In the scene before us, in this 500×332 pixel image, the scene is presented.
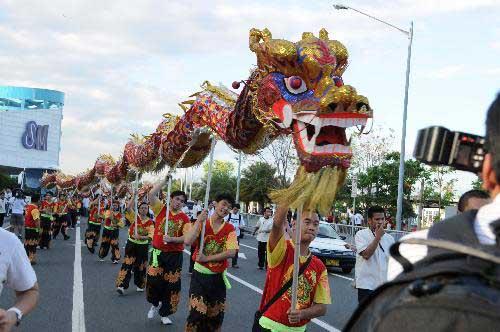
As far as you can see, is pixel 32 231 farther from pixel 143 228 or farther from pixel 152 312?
pixel 152 312

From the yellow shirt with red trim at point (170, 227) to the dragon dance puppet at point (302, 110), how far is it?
11.1ft

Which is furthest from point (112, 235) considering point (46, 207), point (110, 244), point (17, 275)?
point (17, 275)

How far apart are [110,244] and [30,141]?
55.7m

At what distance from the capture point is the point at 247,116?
5465mm

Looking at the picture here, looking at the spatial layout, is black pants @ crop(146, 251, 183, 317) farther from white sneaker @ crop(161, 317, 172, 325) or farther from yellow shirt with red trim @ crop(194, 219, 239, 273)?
yellow shirt with red trim @ crop(194, 219, 239, 273)

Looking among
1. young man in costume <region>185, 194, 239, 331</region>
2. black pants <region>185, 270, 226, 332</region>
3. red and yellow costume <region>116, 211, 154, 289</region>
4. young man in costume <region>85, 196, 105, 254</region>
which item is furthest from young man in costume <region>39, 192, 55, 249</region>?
Answer: black pants <region>185, 270, 226, 332</region>

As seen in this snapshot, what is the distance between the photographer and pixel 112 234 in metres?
18.0

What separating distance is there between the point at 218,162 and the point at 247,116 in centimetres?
10159

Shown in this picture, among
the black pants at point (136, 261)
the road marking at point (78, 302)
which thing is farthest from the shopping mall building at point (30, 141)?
the black pants at point (136, 261)

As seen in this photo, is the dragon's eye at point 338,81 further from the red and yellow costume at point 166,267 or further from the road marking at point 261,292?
the road marking at point 261,292

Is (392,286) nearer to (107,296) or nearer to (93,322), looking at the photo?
(93,322)

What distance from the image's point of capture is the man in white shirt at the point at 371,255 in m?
7.45

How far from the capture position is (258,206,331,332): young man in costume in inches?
186

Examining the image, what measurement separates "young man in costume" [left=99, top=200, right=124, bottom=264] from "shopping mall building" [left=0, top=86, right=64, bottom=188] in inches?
2036
